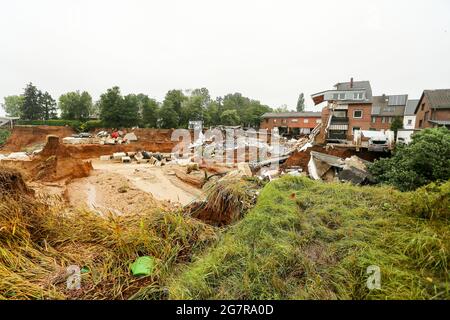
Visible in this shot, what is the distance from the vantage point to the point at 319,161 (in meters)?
10.9

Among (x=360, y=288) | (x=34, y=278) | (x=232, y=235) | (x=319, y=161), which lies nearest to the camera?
(x=360, y=288)

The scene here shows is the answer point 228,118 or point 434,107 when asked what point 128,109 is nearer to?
point 228,118

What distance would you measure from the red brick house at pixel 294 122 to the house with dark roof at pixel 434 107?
16047 millimetres

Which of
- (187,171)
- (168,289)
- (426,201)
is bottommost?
(187,171)

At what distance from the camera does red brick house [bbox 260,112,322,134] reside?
133 feet

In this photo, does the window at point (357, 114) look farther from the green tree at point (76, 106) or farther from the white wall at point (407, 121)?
the green tree at point (76, 106)

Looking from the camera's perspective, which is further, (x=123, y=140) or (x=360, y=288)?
(x=123, y=140)

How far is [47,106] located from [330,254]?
183 ft

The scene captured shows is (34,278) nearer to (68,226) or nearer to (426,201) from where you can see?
(68,226)

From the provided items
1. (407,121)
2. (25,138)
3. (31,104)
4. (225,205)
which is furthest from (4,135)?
(407,121)

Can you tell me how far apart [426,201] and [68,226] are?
17.2 ft

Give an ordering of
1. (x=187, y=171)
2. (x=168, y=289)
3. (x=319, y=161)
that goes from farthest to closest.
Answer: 1. (x=187, y=171)
2. (x=319, y=161)
3. (x=168, y=289)

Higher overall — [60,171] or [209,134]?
[209,134]

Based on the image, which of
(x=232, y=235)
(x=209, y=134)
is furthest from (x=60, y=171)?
(x=209, y=134)
